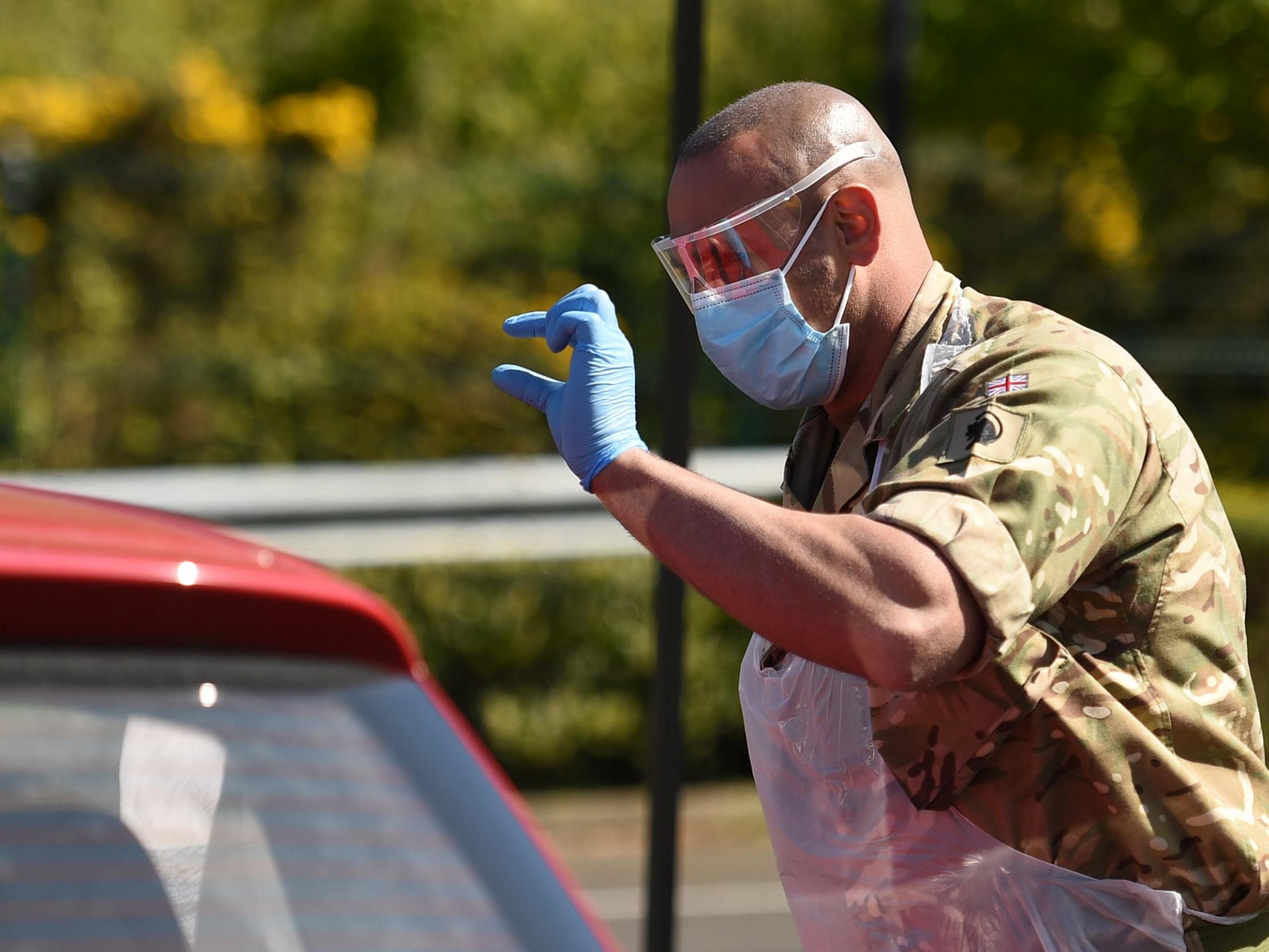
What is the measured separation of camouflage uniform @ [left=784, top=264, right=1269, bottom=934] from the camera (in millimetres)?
1812

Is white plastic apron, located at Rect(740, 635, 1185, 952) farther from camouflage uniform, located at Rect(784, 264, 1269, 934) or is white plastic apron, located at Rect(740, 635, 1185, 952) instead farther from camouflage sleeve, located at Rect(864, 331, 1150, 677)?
camouflage sleeve, located at Rect(864, 331, 1150, 677)

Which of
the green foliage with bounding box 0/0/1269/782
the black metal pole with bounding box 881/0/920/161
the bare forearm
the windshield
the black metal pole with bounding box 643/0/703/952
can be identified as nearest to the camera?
the windshield

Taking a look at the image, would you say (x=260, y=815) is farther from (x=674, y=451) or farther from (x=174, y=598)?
(x=674, y=451)

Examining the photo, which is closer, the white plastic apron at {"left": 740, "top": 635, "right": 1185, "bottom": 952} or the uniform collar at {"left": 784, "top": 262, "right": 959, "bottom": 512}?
the white plastic apron at {"left": 740, "top": 635, "right": 1185, "bottom": 952}

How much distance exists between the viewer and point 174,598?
1.50 meters

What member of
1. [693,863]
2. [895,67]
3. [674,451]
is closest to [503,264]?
[895,67]

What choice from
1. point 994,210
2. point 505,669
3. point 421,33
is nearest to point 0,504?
point 505,669

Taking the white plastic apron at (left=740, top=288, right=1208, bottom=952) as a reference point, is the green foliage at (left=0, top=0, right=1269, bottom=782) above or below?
below

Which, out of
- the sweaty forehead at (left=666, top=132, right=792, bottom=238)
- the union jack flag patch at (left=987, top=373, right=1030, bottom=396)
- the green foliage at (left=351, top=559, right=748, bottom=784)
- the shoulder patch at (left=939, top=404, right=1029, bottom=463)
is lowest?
the green foliage at (left=351, top=559, right=748, bottom=784)

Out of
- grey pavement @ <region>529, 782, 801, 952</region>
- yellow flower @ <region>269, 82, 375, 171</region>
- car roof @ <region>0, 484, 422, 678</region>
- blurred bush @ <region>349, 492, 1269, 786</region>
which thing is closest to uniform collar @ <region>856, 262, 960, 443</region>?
car roof @ <region>0, 484, 422, 678</region>

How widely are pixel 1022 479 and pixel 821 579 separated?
235 mm

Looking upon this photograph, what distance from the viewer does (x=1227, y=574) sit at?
1960mm

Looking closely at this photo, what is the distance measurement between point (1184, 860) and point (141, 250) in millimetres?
9836

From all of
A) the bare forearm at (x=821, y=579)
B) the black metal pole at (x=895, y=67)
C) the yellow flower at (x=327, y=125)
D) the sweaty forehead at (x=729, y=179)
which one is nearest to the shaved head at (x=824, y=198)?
the sweaty forehead at (x=729, y=179)
